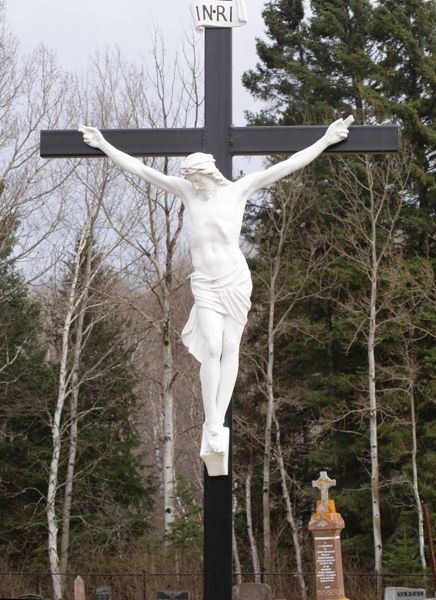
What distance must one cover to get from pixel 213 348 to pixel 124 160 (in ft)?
4.65

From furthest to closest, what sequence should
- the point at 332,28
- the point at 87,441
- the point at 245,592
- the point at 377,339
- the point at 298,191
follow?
the point at 332,28
the point at 87,441
the point at 298,191
the point at 377,339
the point at 245,592

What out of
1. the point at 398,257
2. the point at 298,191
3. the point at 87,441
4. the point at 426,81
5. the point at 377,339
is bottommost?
the point at 87,441

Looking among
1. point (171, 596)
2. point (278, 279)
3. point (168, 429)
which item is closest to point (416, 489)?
point (168, 429)

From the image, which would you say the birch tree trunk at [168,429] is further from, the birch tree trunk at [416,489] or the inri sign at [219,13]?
the inri sign at [219,13]

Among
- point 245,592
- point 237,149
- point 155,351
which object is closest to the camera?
point 237,149

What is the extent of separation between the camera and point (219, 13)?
6.37 m

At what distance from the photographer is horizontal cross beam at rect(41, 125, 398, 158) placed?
641 cm

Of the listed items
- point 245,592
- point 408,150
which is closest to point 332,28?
point 408,150

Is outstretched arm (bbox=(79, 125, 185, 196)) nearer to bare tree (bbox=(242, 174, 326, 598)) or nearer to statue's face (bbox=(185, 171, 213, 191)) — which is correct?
statue's face (bbox=(185, 171, 213, 191))

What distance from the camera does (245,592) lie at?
1110cm

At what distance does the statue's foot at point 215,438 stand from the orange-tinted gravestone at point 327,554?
697 cm

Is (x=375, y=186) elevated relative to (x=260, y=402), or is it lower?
elevated

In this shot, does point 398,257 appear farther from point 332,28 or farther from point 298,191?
point 332,28

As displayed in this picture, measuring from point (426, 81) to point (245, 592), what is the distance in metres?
13.1
